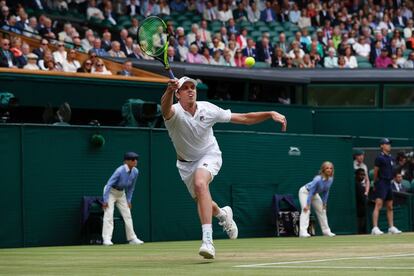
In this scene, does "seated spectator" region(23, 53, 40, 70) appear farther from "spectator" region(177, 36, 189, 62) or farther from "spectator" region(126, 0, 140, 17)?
"spectator" region(126, 0, 140, 17)

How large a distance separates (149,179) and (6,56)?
13.2ft

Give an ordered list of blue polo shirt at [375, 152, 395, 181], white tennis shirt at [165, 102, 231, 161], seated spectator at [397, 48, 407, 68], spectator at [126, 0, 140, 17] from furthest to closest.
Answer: seated spectator at [397, 48, 407, 68]
spectator at [126, 0, 140, 17]
blue polo shirt at [375, 152, 395, 181]
white tennis shirt at [165, 102, 231, 161]

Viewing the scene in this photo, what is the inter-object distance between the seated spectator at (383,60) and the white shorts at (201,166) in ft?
68.6

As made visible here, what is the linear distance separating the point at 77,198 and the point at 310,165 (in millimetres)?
7028

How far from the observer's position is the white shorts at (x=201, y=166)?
12195 millimetres

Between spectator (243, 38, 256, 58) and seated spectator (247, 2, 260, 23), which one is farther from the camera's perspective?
seated spectator (247, 2, 260, 23)

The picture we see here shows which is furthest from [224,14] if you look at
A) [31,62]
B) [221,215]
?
[221,215]

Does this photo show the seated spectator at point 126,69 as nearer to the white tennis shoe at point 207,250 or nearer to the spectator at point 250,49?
the spectator at point 250,49

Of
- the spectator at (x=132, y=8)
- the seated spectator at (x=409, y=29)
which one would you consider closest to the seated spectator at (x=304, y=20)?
the seated spectator at (x=409, y=29)

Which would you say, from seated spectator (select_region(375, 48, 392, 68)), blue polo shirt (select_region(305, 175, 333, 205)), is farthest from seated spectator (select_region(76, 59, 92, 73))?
seated spectator (select_region(375, 48, 392, 68))

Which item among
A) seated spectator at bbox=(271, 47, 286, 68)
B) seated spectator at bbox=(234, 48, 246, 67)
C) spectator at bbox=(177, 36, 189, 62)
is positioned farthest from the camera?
seated spectator at bbox=(271, 47, 286, 68)

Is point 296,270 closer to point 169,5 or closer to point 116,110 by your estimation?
point 116,110

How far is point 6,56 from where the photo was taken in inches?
883

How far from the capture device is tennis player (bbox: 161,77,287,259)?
38.3ft
